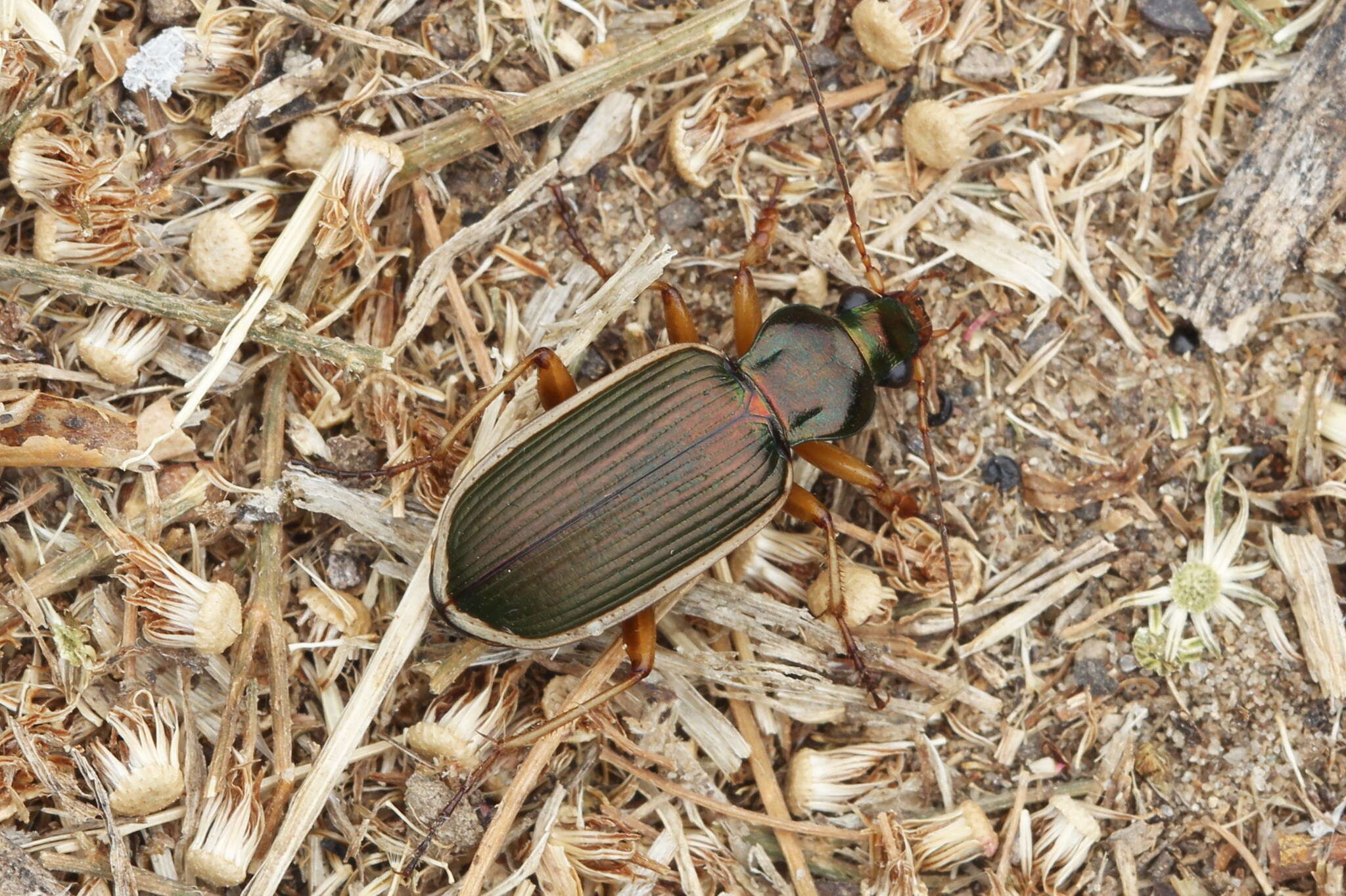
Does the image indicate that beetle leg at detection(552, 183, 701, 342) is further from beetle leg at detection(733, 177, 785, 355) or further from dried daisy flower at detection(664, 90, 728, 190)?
dried daisy flower at detection(664, 90, 728, 190)

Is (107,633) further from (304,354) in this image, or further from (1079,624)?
(1079,624)

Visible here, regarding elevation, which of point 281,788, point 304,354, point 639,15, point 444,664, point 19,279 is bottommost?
point 281,788

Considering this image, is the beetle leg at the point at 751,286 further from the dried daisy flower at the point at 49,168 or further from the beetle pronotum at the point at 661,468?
the dried daisy flower at the point at 49,168

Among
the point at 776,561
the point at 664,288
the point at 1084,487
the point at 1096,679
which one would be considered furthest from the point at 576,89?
the point at 1096,679

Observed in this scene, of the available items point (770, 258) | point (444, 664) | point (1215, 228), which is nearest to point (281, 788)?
point (444, 664)

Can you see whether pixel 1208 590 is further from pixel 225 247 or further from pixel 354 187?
pixel 225 247

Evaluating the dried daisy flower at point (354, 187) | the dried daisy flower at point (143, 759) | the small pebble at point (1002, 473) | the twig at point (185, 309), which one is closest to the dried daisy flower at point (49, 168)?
the twig at point (185, 309)
